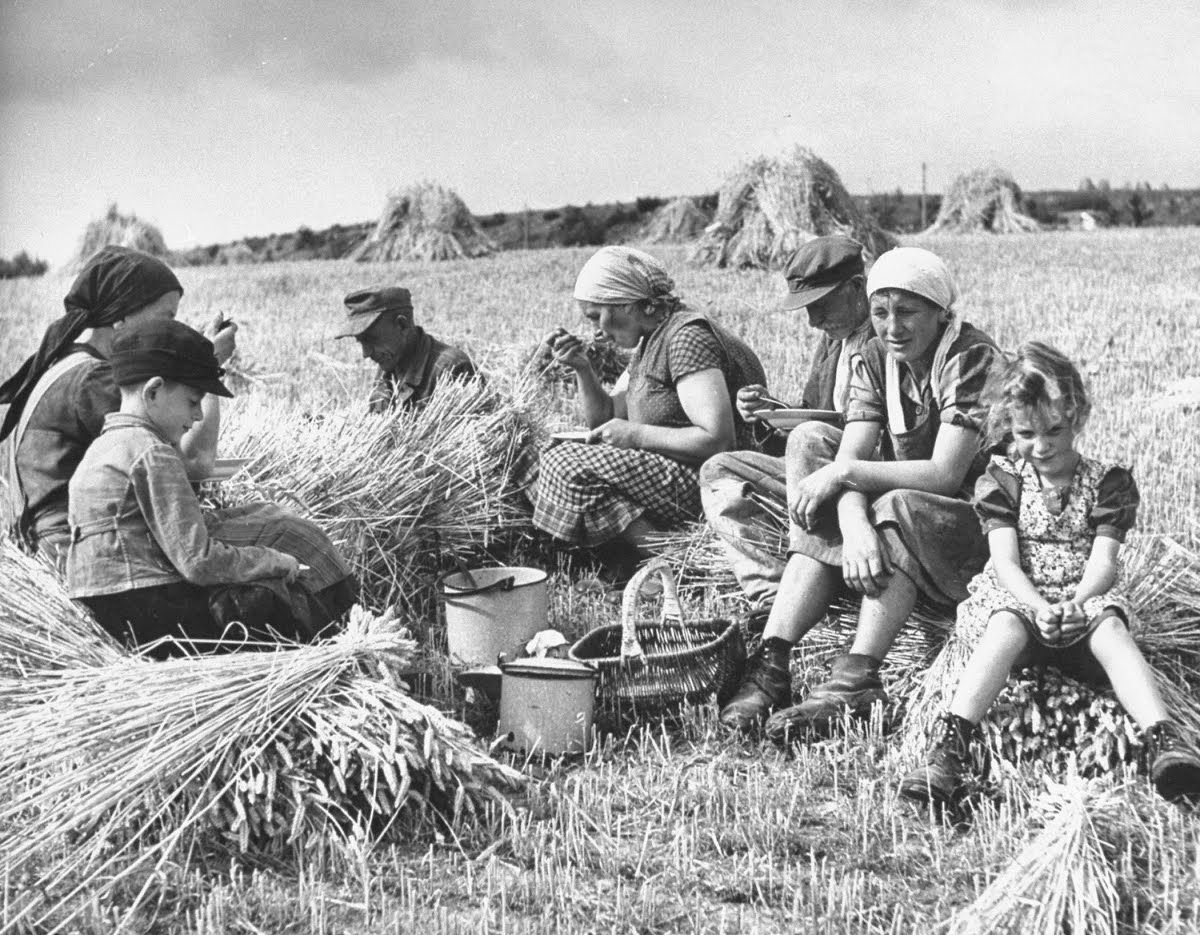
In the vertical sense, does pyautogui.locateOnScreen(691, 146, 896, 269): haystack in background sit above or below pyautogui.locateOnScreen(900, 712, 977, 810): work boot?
above

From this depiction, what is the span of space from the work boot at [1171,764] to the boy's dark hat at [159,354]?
7.02 ft

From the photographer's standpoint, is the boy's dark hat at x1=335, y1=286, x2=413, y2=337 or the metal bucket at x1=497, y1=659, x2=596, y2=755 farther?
the boy's dark hat at x1=335, y1=286, x2=413, y2=337

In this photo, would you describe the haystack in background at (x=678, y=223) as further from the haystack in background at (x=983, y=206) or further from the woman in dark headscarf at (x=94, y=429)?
the woman in dark headscarf at (x=94, y=429)

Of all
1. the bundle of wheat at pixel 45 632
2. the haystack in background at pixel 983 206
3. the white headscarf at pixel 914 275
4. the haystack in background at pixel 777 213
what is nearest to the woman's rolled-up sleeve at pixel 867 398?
the white headscarf at pixel 914 275

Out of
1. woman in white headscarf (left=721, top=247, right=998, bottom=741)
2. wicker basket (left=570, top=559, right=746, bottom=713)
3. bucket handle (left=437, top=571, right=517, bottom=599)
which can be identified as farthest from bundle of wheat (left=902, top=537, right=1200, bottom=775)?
bucket handle (left=437, top=571, right=517, bottom=599)

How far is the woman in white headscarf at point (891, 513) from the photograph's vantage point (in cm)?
338

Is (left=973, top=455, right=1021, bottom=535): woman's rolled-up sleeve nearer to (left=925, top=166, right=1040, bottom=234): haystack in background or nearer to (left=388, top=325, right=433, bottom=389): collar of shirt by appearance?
(left=388, top=325, right=433, bottom=389): collar of shirt

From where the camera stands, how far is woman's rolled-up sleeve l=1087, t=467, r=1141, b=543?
303 cm

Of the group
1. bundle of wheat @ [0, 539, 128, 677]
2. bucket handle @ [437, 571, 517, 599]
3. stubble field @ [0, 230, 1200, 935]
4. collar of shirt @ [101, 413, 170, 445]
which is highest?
collar of shirt @ [101, 413, 170, 445]

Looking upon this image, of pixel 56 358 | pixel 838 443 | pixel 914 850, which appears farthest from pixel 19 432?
pixel 914 850

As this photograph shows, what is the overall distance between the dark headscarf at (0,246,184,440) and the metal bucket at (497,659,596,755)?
137cm

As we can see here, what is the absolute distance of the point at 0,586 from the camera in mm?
3357

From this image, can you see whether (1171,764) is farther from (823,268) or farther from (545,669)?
(823,268)

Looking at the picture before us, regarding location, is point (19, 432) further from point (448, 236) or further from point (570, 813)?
point (448, 236)
